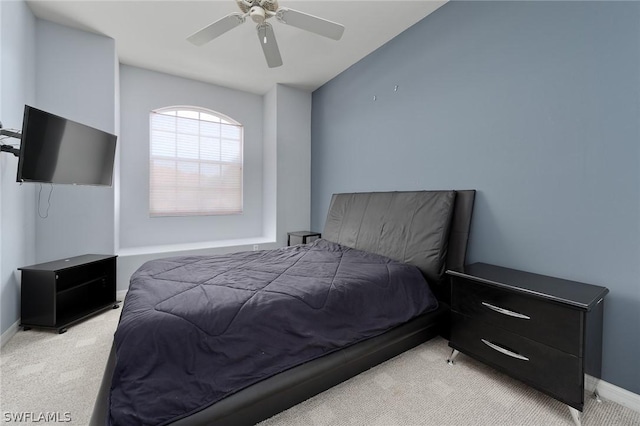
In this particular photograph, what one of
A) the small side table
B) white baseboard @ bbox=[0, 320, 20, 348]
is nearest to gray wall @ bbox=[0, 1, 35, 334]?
white baseboard @ bbox=[0, 320, 20, 348]

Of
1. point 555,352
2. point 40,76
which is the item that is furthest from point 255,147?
point 555,352

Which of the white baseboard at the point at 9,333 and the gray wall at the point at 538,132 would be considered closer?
the gray wall at the point at 538,132

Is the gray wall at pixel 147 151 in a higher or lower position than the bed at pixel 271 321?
higher

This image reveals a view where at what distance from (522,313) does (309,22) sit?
252cm

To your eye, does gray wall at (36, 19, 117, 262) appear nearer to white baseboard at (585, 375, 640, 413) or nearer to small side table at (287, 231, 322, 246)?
small side table at (287, 231, 322, 246)

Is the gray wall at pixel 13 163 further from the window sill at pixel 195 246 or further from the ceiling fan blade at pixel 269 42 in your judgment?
the ceiling fan blade at pixel 269 42

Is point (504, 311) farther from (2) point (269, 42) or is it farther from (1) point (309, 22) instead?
(2) point (269, 42)

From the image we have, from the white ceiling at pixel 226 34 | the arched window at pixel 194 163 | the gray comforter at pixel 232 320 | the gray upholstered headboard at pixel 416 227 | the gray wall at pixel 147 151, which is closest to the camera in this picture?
the gray comforter at pixel 232 320

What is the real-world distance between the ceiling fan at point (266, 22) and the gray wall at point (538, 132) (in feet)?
3.80

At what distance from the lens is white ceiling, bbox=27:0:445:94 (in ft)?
8.22

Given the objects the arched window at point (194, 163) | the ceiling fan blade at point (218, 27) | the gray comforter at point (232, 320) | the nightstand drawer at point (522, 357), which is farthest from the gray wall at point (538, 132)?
the arched window at point (194, 163)

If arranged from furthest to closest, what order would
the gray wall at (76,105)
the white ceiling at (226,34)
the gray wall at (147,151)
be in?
the gray wall at (147,151)
the gray wall at (76,105)
the white ceiling at (226,34)

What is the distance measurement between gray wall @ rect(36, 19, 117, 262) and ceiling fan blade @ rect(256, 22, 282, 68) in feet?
6.60

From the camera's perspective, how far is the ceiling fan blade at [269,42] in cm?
212
